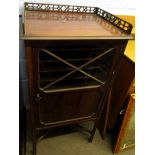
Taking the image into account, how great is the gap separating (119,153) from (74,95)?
66 centimetres

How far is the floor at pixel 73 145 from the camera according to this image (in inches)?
54.1

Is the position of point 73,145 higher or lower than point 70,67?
lower

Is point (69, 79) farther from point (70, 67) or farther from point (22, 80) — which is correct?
point (22, 80)

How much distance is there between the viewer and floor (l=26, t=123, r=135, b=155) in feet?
4.51

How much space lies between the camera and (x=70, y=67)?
943mm

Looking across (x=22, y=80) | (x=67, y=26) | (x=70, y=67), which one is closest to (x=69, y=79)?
(x=70, y=67)

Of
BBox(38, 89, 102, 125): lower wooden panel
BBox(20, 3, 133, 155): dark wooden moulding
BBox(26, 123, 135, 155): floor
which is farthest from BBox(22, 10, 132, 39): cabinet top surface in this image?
BBox(26, 123, 135, 155): floor

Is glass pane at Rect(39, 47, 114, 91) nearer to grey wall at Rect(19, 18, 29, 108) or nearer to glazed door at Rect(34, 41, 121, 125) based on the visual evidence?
glazed door at Rect(34, 41, 121, 125)

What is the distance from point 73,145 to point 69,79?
0.64 m

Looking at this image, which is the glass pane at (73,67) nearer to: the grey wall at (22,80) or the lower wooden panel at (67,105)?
the lower wooden panel at (67,105)

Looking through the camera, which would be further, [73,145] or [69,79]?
[73,145]

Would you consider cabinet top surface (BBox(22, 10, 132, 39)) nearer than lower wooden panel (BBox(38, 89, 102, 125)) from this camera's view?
Yes

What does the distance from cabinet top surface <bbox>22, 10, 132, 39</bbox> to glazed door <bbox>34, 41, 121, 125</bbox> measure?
72 mm
